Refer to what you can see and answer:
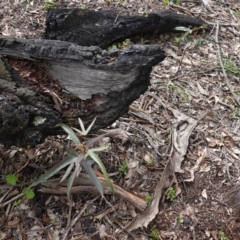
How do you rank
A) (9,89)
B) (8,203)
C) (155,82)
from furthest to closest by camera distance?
(155,82)
(8,203)
(9,89)

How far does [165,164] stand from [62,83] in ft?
3.16

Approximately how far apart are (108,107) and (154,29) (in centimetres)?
189


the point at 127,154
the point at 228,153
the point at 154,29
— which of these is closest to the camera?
the point at 127,154

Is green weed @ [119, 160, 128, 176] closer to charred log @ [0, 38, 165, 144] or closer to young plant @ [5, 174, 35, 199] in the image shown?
charred log @ [0, 38, 165, 144]

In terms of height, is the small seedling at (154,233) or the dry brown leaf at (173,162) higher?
the dry brown leaf at (173,162)

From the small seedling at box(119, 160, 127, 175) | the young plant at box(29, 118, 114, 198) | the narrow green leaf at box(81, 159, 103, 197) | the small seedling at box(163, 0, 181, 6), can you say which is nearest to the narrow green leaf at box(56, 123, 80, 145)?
the young plant at box(29, 118, 114, 198)

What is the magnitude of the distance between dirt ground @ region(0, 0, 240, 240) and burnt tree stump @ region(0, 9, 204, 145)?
0.46 m

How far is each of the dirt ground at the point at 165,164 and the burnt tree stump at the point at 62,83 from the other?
0.46 meters

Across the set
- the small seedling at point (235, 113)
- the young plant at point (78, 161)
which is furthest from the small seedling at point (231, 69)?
the young plant at point (78, 161)

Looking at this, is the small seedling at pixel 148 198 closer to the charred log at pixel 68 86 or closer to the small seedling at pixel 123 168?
the small seedling at pixel 123 168

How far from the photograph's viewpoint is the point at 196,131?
2.98 metres

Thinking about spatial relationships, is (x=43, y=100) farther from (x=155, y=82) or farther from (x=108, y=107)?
(x=155, y=82)

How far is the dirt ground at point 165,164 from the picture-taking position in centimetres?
234

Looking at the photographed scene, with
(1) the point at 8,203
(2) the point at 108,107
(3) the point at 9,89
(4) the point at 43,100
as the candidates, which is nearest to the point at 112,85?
(2) the point at 108,107
